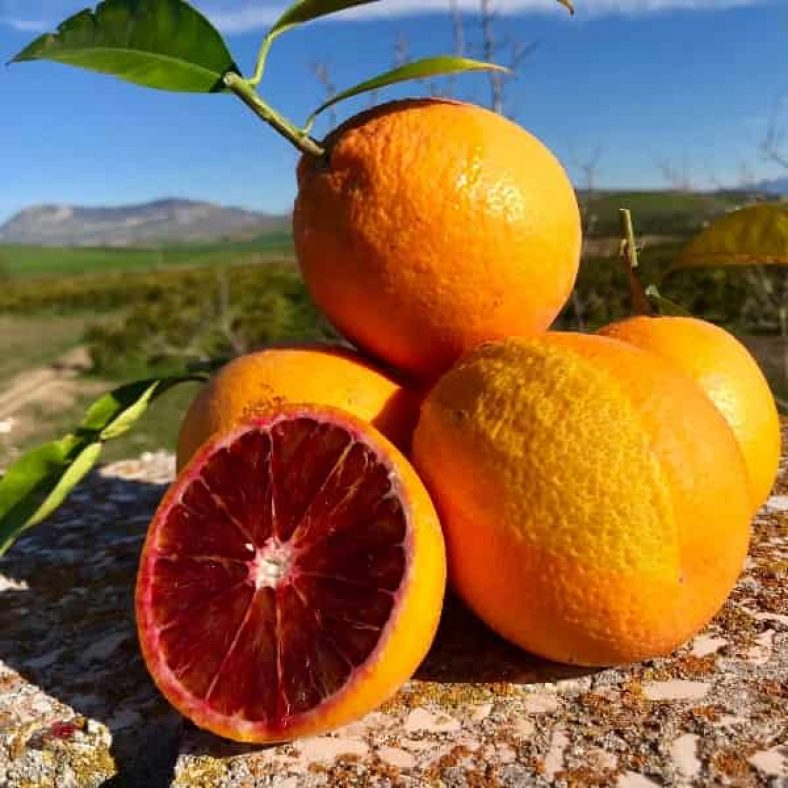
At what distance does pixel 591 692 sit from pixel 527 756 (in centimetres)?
17

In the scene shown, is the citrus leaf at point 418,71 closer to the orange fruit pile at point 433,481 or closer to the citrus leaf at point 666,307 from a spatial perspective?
the orange fruit pile at point 433,481

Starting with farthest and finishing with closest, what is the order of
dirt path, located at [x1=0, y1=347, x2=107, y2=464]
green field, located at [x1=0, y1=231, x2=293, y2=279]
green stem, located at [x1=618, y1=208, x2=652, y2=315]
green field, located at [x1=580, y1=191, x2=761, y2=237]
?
green field, located at [x1=0, y1=231, x2=293, y2=279] → dirt path, located at [x1=0, y1=347, x2=107, y2=464] → green field, located at [x1=580, y1=191, x2=761, y2=237] → green stem, located at [x1=618, y1=208, x2=652, y2=315]

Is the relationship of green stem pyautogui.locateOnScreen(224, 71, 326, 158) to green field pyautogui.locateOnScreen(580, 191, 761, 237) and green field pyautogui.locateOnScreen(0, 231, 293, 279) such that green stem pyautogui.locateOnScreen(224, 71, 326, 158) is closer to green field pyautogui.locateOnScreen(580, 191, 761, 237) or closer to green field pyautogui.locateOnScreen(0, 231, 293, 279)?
green field pyautogui.locateOnScreen(580, 191, 761, 237)

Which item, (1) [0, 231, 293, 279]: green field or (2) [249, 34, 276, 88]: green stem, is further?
(1) [0, 231, 293, 279]: green field

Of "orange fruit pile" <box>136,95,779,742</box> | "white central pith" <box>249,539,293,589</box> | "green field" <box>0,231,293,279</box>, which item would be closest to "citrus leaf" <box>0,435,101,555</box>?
"orange fruit pile" <box>136,95,779,742</box>

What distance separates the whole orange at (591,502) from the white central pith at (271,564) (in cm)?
20

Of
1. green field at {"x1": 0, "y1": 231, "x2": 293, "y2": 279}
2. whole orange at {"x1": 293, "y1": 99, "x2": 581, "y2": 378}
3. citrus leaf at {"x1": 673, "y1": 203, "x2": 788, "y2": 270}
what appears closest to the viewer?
whole orange at {"x1": 293, "y1": 99, "x2": 581, "y2": 378}

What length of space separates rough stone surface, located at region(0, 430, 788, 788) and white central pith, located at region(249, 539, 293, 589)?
0.60 feet

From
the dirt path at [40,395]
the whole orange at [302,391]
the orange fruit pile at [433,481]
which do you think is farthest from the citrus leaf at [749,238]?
the dirt path at [40,395]

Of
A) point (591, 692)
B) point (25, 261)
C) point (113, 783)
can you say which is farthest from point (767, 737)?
point (25, 261)

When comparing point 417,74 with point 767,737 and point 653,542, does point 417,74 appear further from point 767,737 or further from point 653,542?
point 767,737

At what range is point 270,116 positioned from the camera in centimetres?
130

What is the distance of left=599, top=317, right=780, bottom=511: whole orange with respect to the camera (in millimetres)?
1356

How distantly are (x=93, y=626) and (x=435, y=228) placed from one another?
2.63 ft
